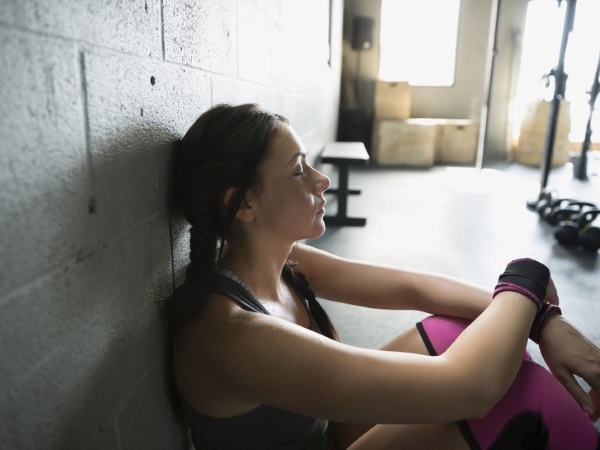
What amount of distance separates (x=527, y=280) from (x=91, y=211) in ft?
2.97

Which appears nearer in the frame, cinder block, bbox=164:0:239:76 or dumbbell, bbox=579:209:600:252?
cinder block, bbox=164:0:239:76

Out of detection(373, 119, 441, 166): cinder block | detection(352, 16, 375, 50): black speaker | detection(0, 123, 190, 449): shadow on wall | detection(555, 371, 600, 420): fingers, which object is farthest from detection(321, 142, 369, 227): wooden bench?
detection(352, 16, 375, 50): black speaker

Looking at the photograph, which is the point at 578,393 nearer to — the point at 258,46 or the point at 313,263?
the point at 313,263

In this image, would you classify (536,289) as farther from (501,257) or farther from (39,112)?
(501,257)

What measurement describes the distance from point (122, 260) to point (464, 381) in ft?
2.10

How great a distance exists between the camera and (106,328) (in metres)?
0.75

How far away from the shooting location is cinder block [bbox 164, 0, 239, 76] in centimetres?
95

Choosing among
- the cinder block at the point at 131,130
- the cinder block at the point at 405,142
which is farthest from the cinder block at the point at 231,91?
the cinder block at the point at 405,142

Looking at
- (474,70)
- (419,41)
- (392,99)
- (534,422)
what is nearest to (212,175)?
(534,422)

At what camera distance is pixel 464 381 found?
85 cm

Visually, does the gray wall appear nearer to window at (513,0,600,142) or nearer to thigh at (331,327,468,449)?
window at (513,0,600,142)

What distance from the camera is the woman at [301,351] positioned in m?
0.80

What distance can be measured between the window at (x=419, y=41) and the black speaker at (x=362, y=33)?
0.31 m

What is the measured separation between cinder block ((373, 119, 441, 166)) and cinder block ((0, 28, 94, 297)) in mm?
7251
